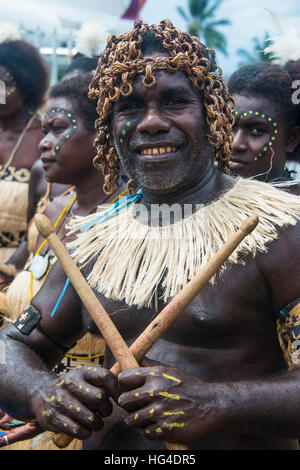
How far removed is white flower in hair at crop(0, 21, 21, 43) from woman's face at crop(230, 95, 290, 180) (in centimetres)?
276

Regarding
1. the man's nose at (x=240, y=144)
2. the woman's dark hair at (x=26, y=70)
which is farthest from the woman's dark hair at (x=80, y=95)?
the woman's dark hair at (x=26, y=70)

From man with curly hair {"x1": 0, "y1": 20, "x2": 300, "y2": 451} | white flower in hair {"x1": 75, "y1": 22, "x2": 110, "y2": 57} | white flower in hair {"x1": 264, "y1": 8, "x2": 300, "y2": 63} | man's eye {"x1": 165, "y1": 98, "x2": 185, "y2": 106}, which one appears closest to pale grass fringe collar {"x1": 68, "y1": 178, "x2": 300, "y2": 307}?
man with curly hair {"x1": 0, "y1": 20, "x2": 300, "y2": 451}

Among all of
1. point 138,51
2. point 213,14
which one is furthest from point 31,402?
point 213,14

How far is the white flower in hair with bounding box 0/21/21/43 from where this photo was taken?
5.16m

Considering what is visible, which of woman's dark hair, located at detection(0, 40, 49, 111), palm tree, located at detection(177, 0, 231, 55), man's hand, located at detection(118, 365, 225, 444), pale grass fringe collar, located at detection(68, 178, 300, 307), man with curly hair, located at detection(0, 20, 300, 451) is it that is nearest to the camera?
man's hand, located at detection(118, 365, 225, 444)

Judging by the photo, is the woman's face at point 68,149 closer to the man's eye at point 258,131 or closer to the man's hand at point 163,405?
the man's eye at point 258,131

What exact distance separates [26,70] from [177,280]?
3768 mm

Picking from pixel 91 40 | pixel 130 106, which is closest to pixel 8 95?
pixel 91 40

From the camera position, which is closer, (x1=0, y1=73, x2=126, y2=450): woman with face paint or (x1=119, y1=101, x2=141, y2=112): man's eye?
(x1=119, y1=101, x2=141, y2=112): man's eye

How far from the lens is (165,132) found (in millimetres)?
2027

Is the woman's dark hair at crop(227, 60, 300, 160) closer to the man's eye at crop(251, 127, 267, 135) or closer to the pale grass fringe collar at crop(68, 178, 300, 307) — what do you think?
the man's eye at crop(251, 127, 267, 135)

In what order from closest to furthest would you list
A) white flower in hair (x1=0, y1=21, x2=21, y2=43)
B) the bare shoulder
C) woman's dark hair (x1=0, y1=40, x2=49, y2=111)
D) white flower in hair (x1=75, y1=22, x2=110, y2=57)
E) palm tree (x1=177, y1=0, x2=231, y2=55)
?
the bare shoulder < white flower in hair (x1=75, y1=22, x2=110, y2=57) < woman's dark hair (x1=0, y1=40, x2=49, y2=111) < white flower in hair (x1=0, y1=21, x2=21, y2=43) < palm tree (x1=177, y1=0, x2=231, y2=55)

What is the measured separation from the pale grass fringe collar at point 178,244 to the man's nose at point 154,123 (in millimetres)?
349

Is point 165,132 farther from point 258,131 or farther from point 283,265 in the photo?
point 258,131
